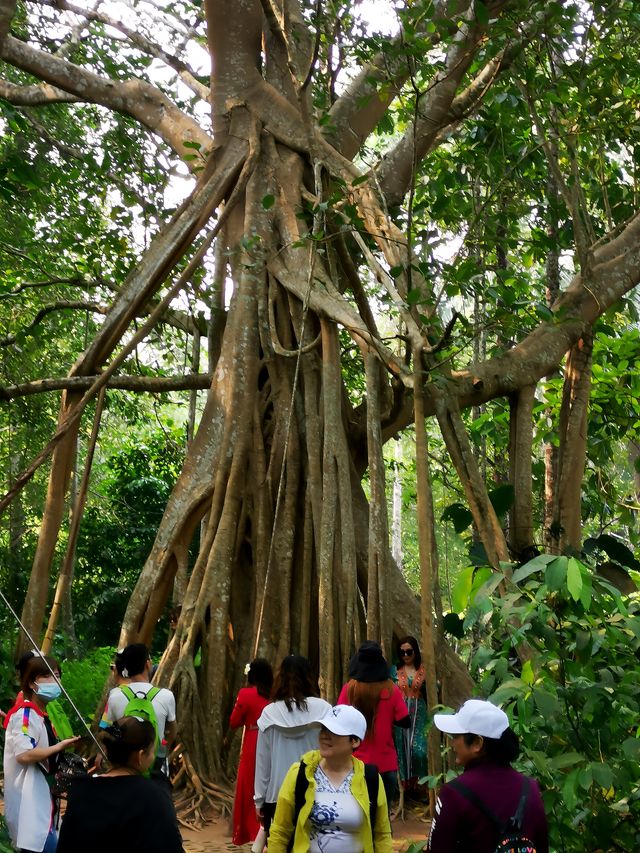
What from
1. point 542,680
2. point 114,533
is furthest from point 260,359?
point 114,533

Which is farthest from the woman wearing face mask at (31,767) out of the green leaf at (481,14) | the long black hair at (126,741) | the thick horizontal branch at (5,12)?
the green leaf at (481,14)

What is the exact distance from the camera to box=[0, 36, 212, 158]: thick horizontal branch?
798 centimetres

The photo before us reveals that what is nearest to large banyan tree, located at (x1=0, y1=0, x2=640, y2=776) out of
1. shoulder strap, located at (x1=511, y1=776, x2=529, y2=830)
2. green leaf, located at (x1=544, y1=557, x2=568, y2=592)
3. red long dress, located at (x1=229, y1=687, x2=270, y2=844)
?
red long dress, located at (x1=229, y1=687, x2=270, y2=844)

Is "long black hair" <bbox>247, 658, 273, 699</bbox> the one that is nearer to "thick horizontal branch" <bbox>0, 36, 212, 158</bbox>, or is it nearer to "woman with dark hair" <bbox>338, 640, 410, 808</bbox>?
"woman with dark hair" <bbox>338, 640, 410, 808</bbox>

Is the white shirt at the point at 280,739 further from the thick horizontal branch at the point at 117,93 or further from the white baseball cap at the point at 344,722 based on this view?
the thick horizontal branch at the point at 117,93

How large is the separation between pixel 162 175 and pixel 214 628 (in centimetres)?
498

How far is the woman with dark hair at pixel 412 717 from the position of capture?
21.5 ft

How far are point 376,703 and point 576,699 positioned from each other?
1.22 m

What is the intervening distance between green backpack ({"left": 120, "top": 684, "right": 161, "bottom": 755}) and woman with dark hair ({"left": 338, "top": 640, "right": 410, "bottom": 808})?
83 centimetres

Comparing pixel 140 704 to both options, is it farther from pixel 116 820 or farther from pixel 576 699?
pixel 116 820

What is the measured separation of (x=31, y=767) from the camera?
13.3 ft

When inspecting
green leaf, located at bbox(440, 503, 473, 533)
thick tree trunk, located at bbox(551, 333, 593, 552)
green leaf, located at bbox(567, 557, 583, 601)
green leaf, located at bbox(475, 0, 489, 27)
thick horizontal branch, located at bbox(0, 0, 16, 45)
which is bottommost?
green leaf, located at bbox(567, 557, 583, 601)

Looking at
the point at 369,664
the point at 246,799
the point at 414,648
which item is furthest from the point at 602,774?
the point at 414,648

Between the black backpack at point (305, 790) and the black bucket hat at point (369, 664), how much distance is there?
4.50ft
